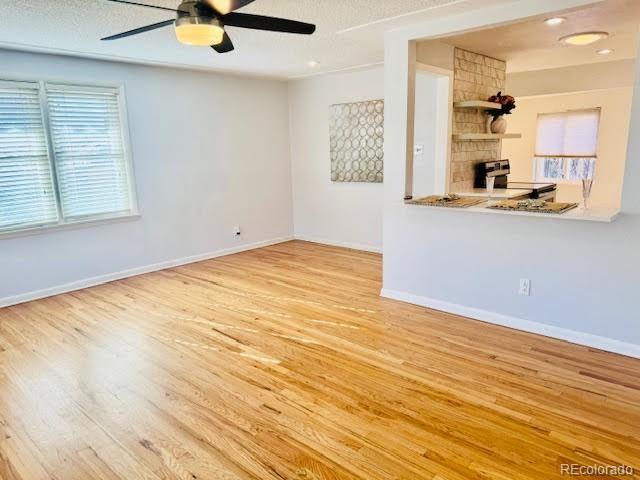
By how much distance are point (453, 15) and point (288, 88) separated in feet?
11.5

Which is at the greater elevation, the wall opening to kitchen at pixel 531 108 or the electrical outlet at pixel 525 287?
the wall opening to kitchen at pixel 531 108

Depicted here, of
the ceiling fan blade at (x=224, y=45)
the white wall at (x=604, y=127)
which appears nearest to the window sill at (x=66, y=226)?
the ceiling fan blade at (x=224, y=45)

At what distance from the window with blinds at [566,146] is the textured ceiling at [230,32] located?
3.69m

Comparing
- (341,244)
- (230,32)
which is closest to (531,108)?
(341,244)

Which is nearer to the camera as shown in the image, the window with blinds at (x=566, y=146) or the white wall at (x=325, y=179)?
the white wall at (x=325, y=179)

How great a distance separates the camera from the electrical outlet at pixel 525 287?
3172mm

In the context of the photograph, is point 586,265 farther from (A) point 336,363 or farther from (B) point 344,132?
(B) point 344,132

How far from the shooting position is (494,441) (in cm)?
203

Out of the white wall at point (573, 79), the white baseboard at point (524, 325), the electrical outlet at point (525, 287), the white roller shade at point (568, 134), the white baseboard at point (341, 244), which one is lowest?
the white baseboard at point (524, 325)

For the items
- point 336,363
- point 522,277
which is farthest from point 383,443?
point 522,277

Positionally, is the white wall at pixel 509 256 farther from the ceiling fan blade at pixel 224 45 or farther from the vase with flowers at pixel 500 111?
the vase with flowers at pixel 500 111

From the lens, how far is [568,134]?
674 cm

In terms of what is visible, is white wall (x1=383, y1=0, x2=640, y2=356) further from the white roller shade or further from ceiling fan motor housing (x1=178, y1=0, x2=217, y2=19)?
the white roller shade

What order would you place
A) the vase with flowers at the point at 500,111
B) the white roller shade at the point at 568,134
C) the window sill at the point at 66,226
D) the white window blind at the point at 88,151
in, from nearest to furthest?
the window sill at the point at 66,226 < the white window blind at the point at 88,151 < the vase with flowers at the point at 500,111 < the white roller shade at the point at 568,134
